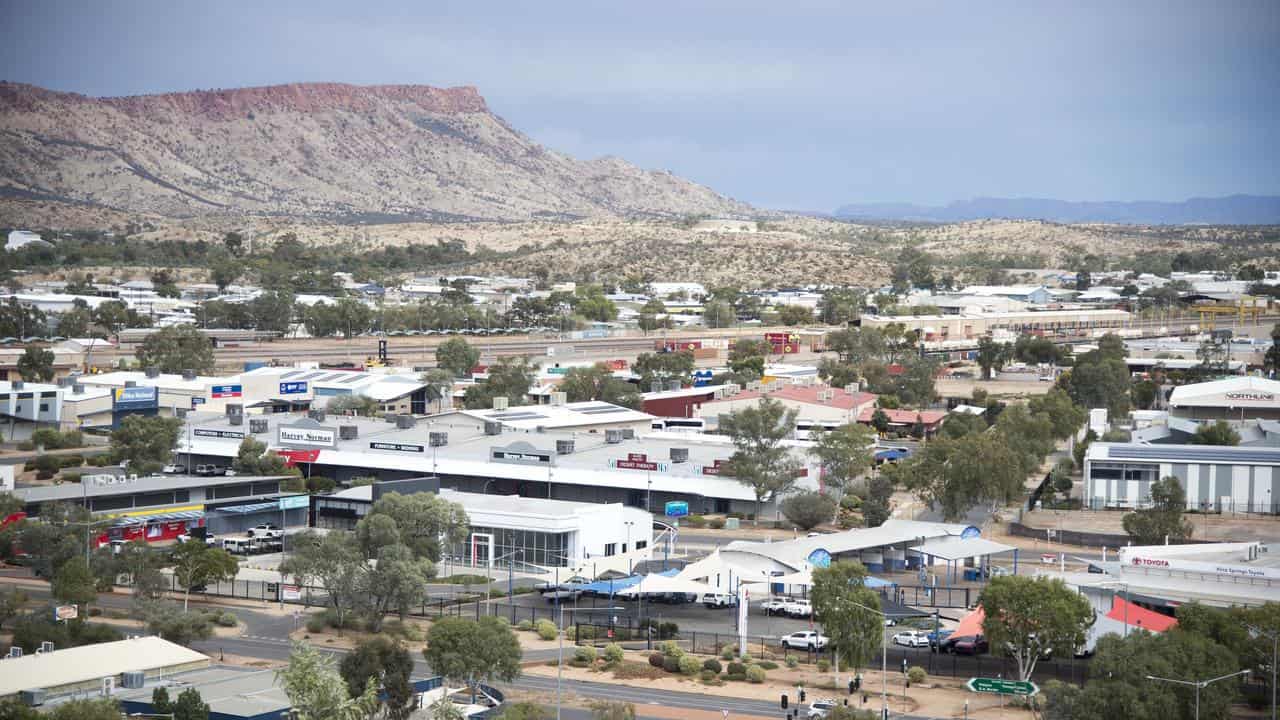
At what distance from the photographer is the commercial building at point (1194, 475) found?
64.0m

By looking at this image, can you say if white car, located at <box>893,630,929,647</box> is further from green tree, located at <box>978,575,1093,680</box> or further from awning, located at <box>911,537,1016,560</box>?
awning, located at <box>911,537,1016,560</box>

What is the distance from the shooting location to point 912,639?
142ft

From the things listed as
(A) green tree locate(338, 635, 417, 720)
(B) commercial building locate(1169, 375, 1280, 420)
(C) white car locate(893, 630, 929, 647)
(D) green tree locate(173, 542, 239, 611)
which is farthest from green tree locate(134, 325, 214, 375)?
(A) green tree locate(338, 635, 417, 720)

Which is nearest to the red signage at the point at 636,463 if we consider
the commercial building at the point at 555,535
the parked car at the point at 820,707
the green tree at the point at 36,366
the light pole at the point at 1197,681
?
the commercial building at the point at 555,535

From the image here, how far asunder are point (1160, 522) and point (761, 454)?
16.3 m

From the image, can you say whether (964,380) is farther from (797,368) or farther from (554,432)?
(554,432)

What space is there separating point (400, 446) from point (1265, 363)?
73.5 metres

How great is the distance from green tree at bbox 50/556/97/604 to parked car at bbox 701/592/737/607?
728 inches

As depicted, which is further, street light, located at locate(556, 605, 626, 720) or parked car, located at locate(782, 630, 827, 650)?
parked car, located at locate(782, 630, 827, 650)

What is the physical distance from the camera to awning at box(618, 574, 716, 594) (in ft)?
156

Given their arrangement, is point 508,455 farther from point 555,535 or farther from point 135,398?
point 135,398

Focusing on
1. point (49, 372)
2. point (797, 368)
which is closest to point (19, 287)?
point (49, 372)

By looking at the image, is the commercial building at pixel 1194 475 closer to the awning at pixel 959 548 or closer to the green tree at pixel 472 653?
the awning at pixel 959 548

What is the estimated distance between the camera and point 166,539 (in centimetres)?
5656
